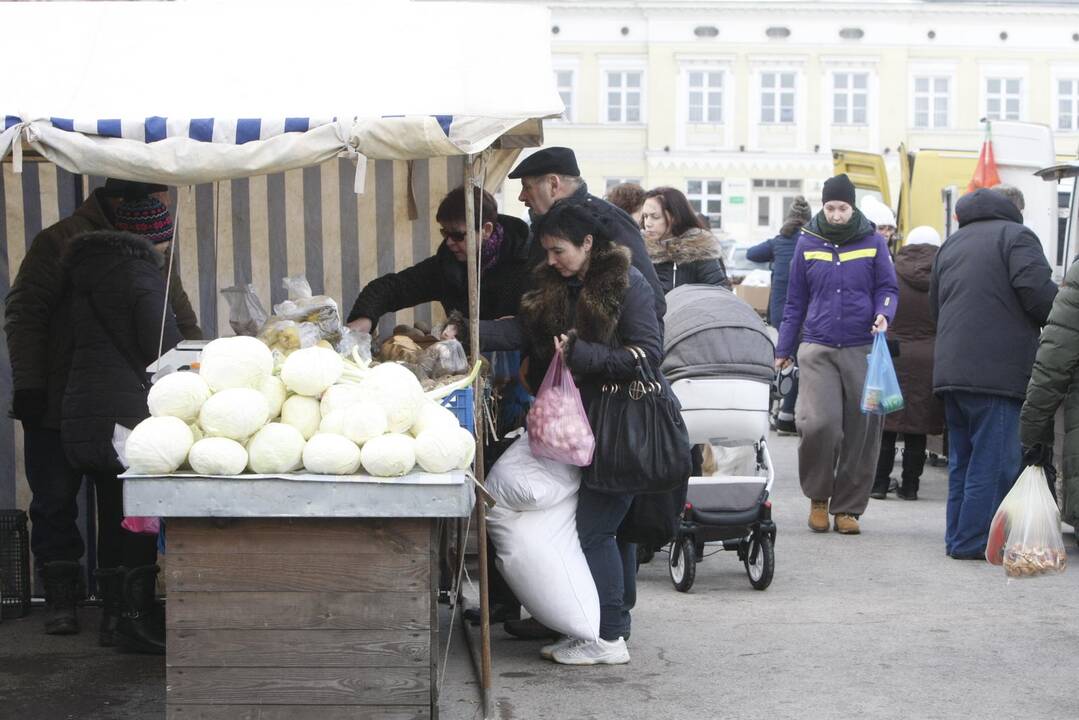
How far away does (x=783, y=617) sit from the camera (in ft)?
23.7

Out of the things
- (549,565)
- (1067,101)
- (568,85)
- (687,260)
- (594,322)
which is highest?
(568,85)

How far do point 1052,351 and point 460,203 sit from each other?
2511mm

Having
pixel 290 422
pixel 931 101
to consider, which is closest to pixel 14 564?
pixel 290 422

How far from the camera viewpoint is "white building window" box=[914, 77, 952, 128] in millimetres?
55000

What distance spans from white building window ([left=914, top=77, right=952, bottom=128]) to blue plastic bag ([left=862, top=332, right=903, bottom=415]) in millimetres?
48184

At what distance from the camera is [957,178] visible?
16516 millimetres

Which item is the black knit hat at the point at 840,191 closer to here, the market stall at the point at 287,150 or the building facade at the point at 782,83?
the market stall at the point at 287,150

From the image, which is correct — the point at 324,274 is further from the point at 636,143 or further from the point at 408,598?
the point at 636,143

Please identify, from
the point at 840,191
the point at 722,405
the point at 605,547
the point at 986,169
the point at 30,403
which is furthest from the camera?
the point at 986,169

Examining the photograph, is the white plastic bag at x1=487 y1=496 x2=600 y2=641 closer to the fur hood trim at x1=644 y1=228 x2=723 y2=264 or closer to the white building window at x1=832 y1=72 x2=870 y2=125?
the fur hood trim at x1=644 y1=228 x2=723 y2=264

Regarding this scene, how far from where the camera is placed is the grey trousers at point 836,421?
30.1 feet

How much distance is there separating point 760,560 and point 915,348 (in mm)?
3697

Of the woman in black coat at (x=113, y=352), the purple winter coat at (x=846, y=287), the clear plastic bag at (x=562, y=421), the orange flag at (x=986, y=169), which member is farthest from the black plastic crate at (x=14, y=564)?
the orange flag at (x=986, y=169)

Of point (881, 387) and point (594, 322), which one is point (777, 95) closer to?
point (881, 387)
